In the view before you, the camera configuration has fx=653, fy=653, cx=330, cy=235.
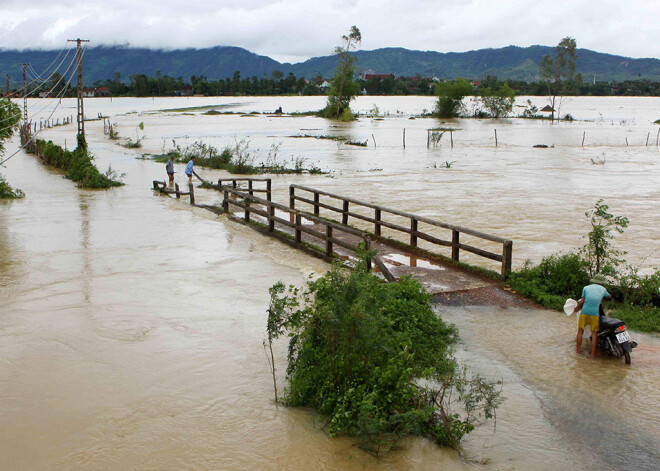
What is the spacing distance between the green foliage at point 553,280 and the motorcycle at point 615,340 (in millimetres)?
2289

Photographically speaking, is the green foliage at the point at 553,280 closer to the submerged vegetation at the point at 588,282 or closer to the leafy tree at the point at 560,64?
the submerged vegetation at the point at 588,282

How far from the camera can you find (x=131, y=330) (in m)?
10.9

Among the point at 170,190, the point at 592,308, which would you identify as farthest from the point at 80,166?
the point at 592,308

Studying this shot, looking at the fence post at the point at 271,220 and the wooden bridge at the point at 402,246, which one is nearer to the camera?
the wooden bridge at the point at 402,246

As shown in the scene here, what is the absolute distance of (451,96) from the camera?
9819 cm

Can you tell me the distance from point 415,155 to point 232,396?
39368mm

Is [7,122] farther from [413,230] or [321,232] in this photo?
[413,230]

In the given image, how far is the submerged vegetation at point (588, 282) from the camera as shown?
1080 centimetres

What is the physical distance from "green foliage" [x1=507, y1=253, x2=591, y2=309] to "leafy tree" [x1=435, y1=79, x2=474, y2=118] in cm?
8904

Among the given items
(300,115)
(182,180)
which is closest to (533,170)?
(182,180)

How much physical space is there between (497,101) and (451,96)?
26.5 ft

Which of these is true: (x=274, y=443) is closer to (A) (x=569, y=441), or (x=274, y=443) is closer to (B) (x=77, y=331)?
(A) (x=569, y=441)

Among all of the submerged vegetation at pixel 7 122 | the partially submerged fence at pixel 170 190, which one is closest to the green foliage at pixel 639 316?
the partially submerged fence at pixel 170 190

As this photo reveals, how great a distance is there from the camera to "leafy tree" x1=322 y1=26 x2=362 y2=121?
87.6 meters
